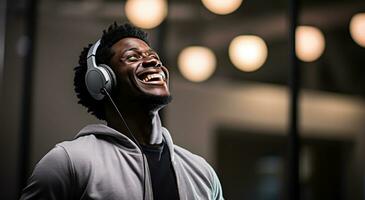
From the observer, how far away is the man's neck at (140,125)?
1666mm

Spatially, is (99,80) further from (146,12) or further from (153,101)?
(146,12)

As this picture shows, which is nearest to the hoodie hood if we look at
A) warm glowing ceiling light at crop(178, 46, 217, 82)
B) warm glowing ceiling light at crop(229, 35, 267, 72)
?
warm glowing ceiling light at crop(229, 35, 267, 72)

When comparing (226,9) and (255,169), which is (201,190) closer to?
(255,169)

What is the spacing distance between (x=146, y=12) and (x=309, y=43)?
3.70 ft

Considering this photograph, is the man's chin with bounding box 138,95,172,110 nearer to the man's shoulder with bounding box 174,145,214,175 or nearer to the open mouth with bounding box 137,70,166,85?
the open mouth with bounding box 137,70,166,85

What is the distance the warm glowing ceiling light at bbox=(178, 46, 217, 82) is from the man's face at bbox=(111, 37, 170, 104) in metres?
3.02

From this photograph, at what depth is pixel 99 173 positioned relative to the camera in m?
1.58

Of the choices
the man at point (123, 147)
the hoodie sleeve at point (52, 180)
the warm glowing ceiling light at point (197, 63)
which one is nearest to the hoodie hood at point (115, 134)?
the man at point (123, 147)

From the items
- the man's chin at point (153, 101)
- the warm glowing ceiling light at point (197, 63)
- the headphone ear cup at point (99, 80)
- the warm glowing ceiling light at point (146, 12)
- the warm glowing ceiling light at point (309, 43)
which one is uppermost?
the warm glowing ceiling light at point (146, 12)

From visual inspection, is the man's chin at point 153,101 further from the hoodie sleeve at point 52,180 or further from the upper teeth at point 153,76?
the hoodie sleeve at point 52,180

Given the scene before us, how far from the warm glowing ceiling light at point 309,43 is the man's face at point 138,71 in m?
2.83

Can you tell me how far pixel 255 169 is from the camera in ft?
14.6

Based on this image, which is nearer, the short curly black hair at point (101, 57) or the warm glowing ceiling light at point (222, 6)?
the short curly black hair at point (101, 57)

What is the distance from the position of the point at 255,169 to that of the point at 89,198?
2979 mm
